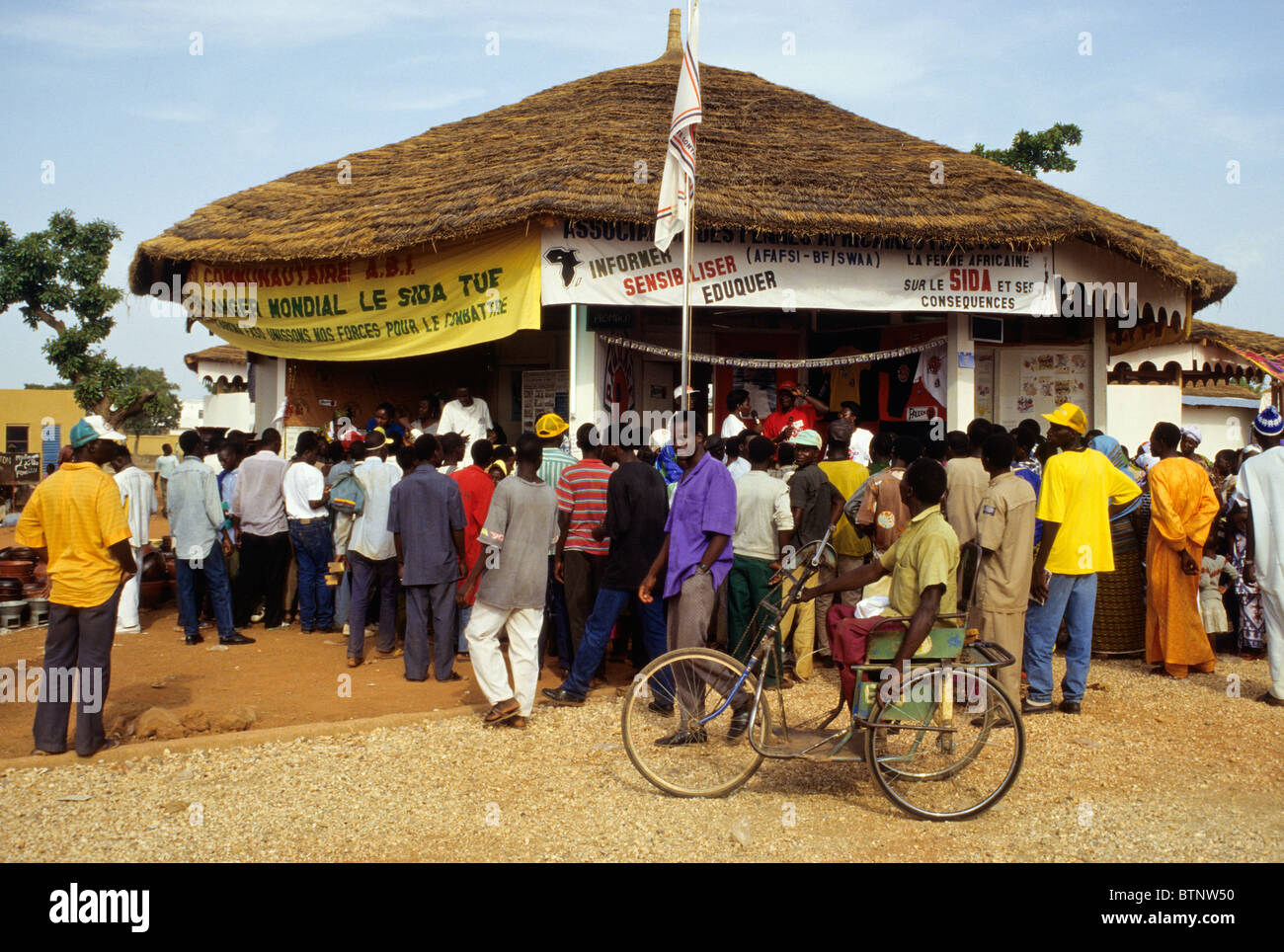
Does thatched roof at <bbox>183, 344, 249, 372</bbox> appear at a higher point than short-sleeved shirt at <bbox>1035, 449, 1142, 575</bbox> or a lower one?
higher

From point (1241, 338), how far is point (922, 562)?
2343 cm

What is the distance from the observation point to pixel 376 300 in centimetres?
1160

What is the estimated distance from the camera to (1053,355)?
491 inches

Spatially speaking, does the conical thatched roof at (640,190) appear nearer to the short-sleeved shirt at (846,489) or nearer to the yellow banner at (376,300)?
the yellow banner at (376,300)

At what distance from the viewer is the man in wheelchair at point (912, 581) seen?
471cm

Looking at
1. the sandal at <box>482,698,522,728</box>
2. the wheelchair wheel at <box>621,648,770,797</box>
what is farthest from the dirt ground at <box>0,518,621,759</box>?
the wheelchair wheel at <box>621,648,770,797</box>

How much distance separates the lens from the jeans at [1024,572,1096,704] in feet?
21.7

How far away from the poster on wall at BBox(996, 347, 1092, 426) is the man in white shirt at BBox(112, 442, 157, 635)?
9.89m

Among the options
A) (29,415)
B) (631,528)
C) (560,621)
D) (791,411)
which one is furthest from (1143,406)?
(29,415)

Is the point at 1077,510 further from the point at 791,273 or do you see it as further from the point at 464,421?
the point at 464,421

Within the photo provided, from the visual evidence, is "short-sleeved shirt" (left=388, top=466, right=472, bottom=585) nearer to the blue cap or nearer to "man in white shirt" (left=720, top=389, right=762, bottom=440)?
"man in white shirt" (left=720, top=389, right=762, bottom=440)

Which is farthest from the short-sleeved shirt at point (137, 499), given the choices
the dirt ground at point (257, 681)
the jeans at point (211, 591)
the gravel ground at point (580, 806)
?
the gravel ground at point (580, 806)

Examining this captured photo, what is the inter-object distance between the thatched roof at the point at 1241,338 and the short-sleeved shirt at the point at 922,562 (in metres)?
18.1

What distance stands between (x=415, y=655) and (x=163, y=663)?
237 cm
